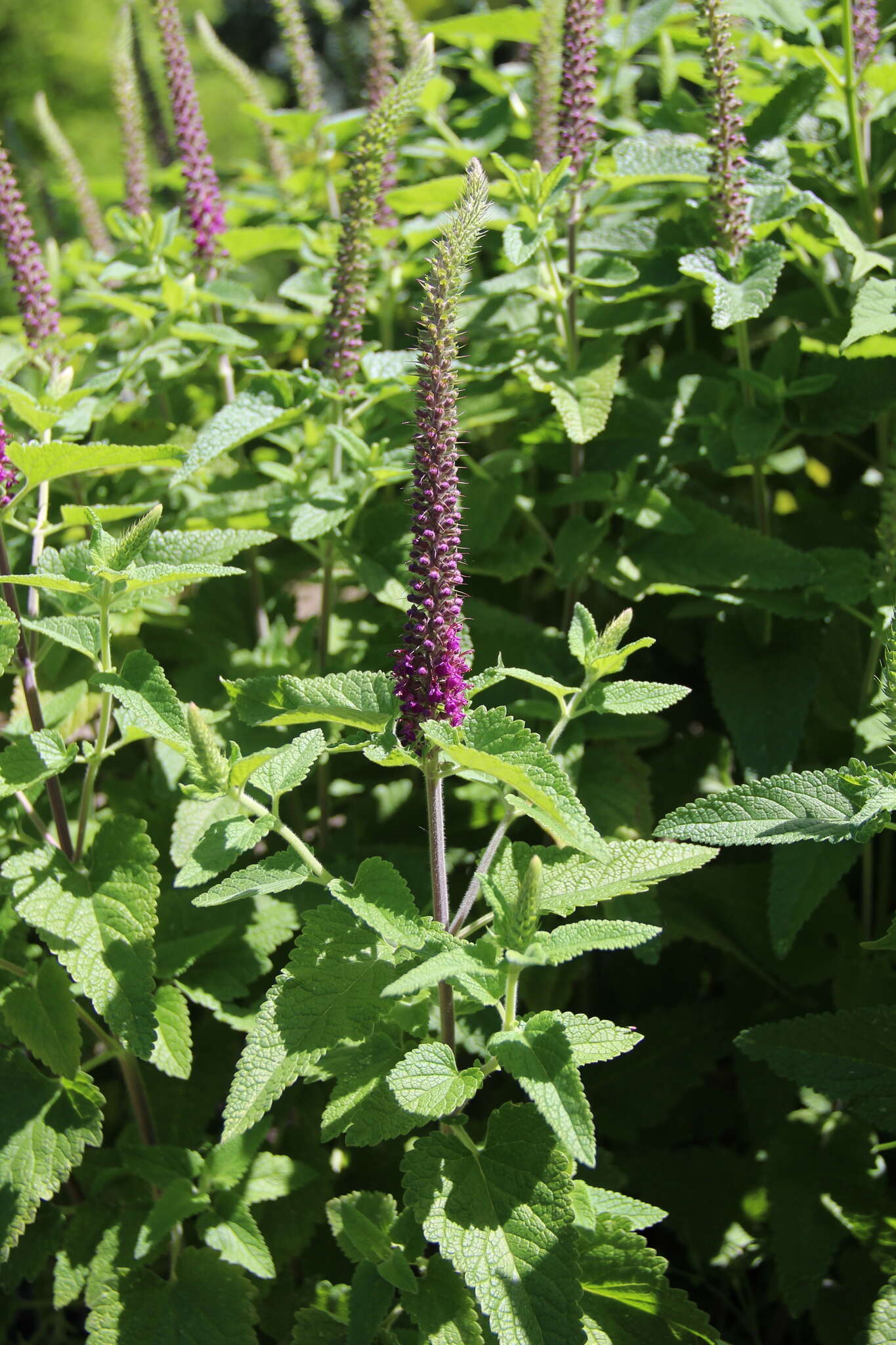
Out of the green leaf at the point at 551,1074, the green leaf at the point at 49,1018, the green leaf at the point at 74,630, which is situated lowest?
the green leaf at the point at 49,1018

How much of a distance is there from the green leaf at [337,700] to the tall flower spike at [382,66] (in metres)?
1.67

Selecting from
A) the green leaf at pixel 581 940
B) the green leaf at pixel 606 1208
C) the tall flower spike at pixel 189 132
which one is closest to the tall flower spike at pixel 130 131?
the tall flower spike at pixel 189 132

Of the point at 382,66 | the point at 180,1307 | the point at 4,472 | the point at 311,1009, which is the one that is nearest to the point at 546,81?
the point at 382,66

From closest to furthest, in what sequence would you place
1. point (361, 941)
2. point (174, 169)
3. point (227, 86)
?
point (361, 941)
point (174, 169)
point (227, 86)

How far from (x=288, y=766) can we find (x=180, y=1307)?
111 cm

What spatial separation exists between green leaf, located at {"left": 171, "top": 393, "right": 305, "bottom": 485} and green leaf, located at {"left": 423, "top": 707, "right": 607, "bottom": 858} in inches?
35.6

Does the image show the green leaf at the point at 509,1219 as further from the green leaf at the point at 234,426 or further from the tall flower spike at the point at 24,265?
the tall flower spike at the point at 24,265

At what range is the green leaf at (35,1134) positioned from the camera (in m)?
1.91

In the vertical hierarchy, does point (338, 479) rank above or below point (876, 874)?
above

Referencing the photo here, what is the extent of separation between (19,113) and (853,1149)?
912cm

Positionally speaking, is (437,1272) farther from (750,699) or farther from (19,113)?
(19,113)

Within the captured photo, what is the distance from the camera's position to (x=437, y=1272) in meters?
1.79

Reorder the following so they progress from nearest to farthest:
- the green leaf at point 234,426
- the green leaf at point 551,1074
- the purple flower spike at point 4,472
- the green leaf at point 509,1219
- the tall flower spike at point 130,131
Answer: the green leaf at point 551,1074
the green leaf at point 509,1219
the purple flower spike at point 4,472
the green leaf at point 234,426
the tall flower spike at point 130,131

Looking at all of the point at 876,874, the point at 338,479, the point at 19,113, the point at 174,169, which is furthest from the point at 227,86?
the point at 876,874
